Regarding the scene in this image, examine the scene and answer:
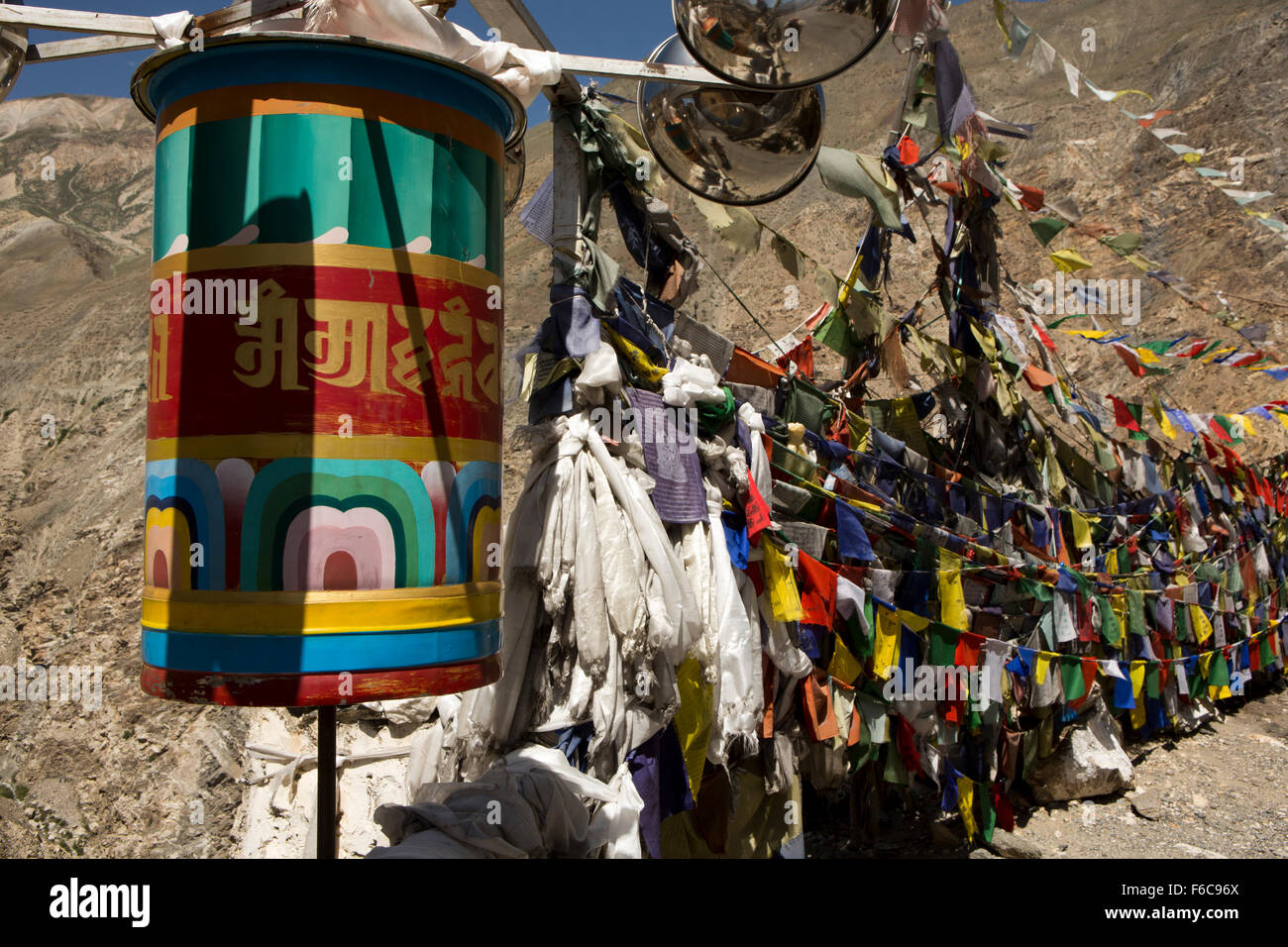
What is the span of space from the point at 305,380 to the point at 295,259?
25cm

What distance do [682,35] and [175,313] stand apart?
1283 millimetres

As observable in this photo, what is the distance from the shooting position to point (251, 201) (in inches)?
76.2

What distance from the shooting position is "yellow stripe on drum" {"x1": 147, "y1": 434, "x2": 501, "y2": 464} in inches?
73.9

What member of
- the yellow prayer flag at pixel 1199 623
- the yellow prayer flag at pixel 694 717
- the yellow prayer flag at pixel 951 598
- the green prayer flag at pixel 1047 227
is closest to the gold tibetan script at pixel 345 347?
the yellow prayer flag at pixel 694 717

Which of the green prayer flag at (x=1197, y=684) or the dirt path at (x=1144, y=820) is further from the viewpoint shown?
the green prayer flag at (x=1197, y=684)

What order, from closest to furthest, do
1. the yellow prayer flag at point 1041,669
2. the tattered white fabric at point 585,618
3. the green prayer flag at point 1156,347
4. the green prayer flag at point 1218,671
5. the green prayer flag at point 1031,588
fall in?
the tattered white fabric at point 585,618 < the green prayer flag at point 1031,588 < the yellow prayer flag at point 1041,669 < the green prayer flag at point 1156,347 < the green prayer flag at point 1218,671

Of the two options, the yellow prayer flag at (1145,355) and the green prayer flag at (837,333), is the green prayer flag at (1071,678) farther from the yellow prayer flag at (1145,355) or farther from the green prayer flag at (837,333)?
the yellow prayer flag at (1145,355)

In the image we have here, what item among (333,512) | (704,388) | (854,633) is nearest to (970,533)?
(854,633)

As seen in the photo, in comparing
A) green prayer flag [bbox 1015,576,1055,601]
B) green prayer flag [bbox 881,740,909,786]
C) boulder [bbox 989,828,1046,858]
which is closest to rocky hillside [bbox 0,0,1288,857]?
boulder [bbox 989,828,1046,858]

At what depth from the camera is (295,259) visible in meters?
1.90

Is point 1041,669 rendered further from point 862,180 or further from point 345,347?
point 345,347

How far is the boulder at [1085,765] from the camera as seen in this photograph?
22.7 feet

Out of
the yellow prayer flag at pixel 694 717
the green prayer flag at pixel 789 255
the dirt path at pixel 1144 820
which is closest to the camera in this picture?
the yellow prayer flag at pixel 694 717

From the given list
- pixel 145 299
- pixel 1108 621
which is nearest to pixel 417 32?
pixel 1108 621
